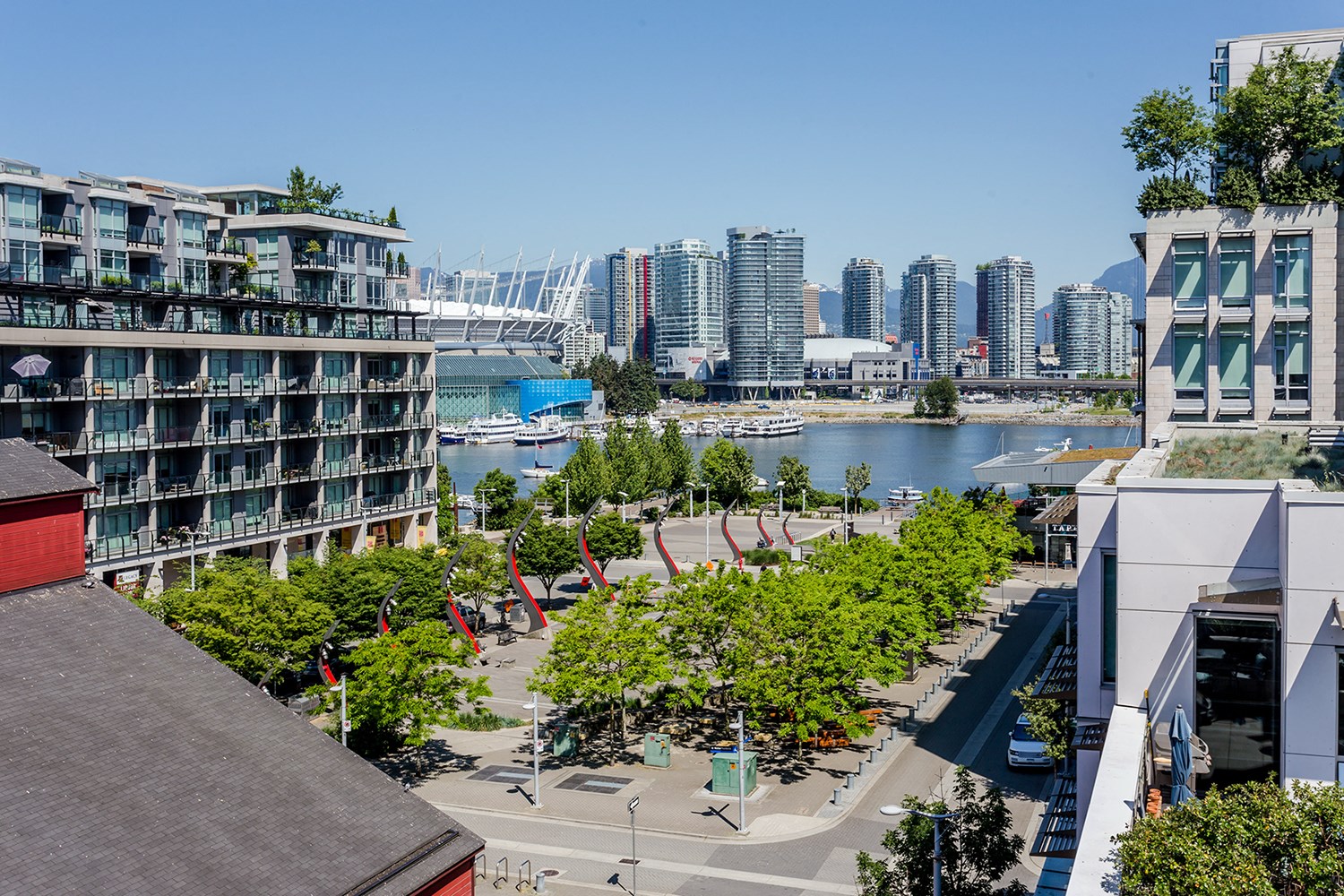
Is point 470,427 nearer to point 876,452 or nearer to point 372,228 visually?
point 876,452

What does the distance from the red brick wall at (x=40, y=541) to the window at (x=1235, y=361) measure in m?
28.4

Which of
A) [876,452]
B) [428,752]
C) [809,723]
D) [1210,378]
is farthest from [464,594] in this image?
[876,452]

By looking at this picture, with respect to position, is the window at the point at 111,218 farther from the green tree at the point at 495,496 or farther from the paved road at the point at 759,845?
the paved road at the point at 759,845

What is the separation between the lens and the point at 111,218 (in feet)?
169

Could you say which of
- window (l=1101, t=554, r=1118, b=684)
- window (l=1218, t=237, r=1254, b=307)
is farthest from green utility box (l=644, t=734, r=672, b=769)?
window (l=1218, t=237, r=1254, b=307)

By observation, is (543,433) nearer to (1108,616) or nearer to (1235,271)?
(1235,271)

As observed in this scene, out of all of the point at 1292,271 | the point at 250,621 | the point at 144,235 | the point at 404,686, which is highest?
the point at 144,235

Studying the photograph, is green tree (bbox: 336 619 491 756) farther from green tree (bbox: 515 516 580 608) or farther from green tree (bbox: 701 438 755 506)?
green tree (bbox: 701 438 755 506)

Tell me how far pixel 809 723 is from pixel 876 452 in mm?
134079

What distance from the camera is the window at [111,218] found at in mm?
51094

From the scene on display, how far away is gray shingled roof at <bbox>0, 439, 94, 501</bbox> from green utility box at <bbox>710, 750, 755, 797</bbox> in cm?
1896

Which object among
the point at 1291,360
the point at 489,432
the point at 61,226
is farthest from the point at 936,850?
the point at 489,432

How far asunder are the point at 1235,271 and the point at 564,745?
886 inches

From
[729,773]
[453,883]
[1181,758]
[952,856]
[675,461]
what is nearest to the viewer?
[453,883]
